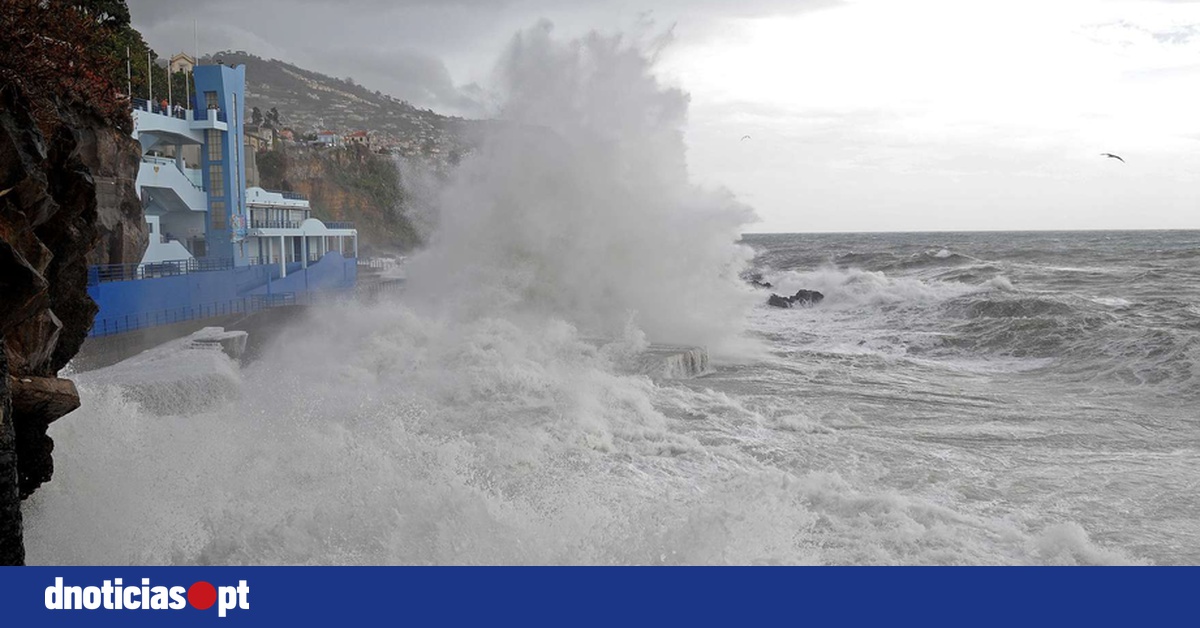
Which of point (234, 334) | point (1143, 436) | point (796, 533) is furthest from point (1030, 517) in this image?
point (234, 334)

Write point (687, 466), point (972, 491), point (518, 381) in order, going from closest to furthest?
1. point (972, 491)
2. point (687, 466)
3. point (518, 381)

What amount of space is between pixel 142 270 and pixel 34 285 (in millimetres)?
13863

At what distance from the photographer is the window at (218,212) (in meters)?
22.9

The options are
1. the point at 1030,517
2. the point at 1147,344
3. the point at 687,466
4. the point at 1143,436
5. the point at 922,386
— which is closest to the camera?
the point at 1030,517

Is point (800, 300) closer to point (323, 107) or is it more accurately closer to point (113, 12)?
point (113, 12)

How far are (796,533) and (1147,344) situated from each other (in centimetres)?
1107

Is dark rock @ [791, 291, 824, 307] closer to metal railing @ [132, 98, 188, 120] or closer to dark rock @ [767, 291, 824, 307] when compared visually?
dark rock @ [767, 291, 824, 307]

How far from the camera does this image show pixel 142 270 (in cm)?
1727

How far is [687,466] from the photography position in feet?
23.5

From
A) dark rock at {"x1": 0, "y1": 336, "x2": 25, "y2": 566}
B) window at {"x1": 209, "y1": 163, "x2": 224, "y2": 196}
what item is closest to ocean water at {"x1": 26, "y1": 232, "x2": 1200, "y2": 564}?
dark rock at {"x1": 0, "y1": 336, "x2": 25, "y2": 566}

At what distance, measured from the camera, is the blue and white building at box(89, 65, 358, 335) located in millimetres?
19844

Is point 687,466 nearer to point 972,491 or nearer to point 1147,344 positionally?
point 972,491

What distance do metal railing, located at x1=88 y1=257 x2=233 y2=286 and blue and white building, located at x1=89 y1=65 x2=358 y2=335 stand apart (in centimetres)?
5
